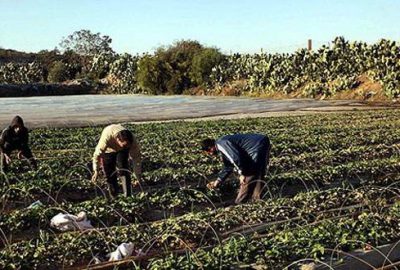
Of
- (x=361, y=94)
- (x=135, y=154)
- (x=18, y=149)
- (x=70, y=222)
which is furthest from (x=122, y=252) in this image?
(x=361, y=94)

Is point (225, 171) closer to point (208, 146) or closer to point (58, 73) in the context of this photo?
point (208, 146)

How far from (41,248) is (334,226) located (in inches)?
128

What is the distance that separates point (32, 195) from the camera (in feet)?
30.5

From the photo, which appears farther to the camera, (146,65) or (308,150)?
(146,65)

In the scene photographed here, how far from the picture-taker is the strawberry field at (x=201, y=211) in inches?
237

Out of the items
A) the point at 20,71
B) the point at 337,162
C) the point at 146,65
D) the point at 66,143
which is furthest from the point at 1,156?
the point at 20,71

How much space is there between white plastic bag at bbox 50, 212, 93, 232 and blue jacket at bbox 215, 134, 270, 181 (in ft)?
6.71

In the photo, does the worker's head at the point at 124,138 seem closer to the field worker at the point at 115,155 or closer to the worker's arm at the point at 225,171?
the field worker at the point at 115,155

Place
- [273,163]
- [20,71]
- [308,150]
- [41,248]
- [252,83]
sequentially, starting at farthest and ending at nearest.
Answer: [20,71] → [252,83] → [308,150] → [273,163] → [41,248]

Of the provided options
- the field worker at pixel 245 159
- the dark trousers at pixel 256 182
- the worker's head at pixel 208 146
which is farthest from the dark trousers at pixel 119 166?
the dark trousers at pixel 256 182

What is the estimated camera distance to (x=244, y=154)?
27.7 ft

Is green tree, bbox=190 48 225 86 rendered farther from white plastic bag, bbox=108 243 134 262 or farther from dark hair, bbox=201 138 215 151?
white plastic bag, bbox=108 243 134 262

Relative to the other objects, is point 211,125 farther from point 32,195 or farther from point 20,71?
point 20,71

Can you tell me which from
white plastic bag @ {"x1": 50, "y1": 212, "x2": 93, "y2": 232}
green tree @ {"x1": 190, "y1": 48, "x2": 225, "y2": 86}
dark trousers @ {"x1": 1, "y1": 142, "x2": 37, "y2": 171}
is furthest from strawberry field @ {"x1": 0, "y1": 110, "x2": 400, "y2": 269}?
green tree @ {"x1": 190, "y1": 48, "x2": 225, "y2": 86}
